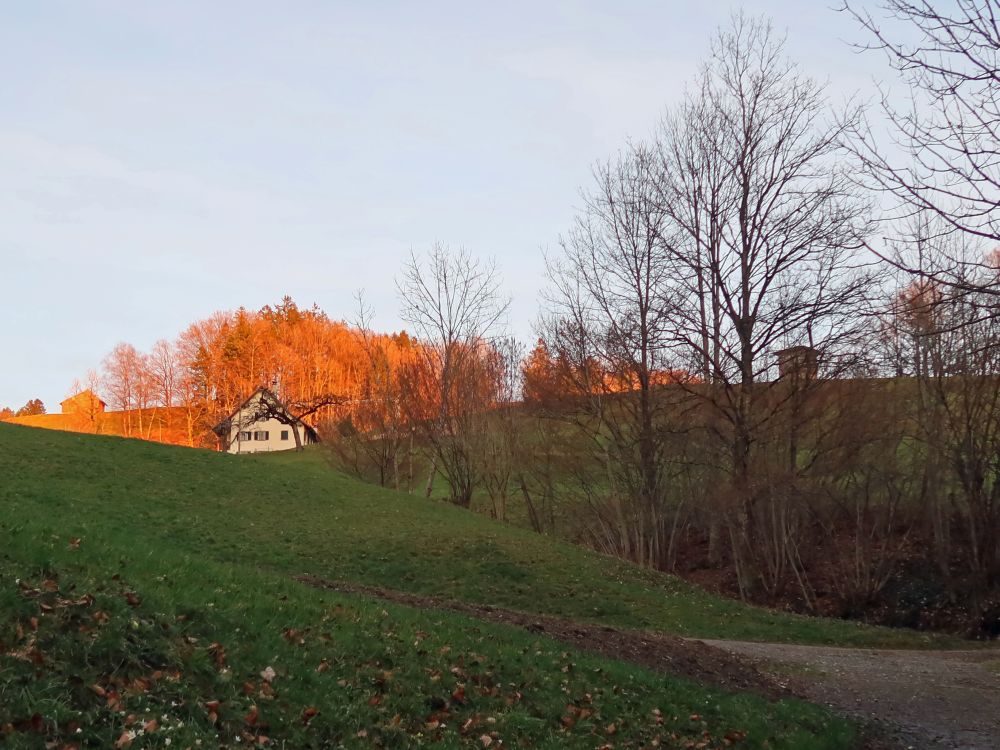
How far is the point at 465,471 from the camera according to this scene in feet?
130

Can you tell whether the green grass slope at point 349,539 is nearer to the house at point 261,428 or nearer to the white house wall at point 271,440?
the house at point 261,428

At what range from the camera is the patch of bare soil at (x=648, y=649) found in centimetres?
1166

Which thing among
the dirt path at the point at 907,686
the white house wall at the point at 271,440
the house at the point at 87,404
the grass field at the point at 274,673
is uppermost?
the house at the point at 87,404

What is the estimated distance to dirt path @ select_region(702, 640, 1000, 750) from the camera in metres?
10.6

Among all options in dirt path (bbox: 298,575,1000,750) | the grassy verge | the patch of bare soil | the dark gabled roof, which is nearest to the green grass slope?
dirt path (bbox: 298,575,1000,750)

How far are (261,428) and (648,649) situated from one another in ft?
244

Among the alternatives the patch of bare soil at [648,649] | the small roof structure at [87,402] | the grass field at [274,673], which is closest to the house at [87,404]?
the small roof structure at [87,402]

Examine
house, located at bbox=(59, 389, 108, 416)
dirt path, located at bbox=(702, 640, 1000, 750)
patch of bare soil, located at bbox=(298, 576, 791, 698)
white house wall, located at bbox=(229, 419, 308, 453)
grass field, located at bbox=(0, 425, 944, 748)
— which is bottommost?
dirt path, located at bbox=(702, 640, 1000, 750)

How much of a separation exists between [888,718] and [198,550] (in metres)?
14.2

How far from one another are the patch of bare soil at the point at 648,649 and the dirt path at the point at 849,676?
2cm

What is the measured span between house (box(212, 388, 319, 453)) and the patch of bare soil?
167 feet

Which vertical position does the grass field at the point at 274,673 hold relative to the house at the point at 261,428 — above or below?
below

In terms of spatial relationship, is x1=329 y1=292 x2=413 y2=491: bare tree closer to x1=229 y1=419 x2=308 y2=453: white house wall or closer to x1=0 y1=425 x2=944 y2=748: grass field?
x1=0 y1=425 x2=944 y2=748: grass field

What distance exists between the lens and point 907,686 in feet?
42.5
